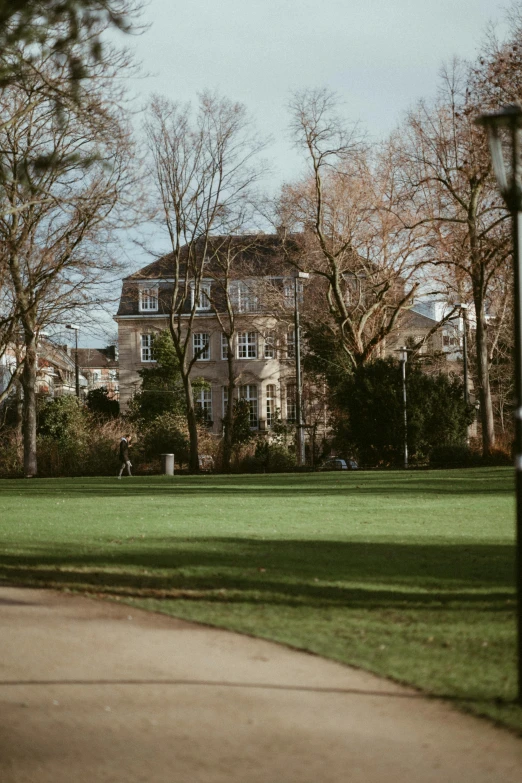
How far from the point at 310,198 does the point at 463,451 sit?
44.3 feet

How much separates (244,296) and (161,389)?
1252 cm

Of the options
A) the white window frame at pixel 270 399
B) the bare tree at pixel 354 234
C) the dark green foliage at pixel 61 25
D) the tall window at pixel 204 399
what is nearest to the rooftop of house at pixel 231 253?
the bare tree at pixel 354 234

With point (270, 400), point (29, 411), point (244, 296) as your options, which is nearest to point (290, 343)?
point (244, 296)

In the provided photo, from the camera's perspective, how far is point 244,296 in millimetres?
55688

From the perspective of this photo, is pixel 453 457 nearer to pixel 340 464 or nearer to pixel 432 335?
pixel 340 464

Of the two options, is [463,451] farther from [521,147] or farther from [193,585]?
[521,147]

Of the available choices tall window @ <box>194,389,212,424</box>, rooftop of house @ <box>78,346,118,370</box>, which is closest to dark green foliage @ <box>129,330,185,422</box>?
tall window @ <box>194,389,212,424</box>

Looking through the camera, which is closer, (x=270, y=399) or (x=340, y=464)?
(x=340, y=464)

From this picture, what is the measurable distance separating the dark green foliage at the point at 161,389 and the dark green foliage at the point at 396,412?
62.1ft

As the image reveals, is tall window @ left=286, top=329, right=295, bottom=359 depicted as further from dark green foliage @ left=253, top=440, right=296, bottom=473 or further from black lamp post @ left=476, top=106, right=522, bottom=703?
black lamp post @ left=476, top=106, right=522, bottom=703

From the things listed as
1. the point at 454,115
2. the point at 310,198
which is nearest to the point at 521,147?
the point at 454,115

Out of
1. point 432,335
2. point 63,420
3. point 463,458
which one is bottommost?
point 463,458

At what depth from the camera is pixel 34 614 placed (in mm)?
8883

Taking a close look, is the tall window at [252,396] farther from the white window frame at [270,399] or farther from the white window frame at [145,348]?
the white window frame at [145,348]
